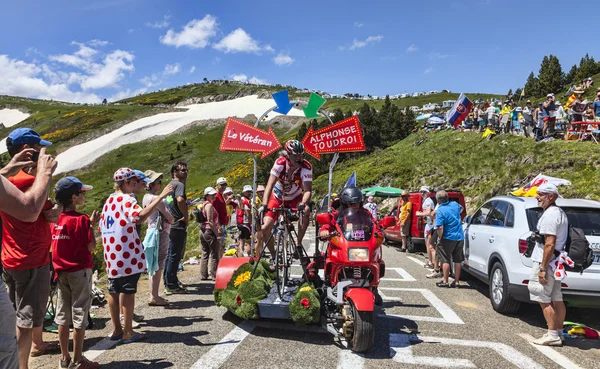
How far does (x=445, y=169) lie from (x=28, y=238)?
75.4 feet

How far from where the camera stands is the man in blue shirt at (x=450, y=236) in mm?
7922

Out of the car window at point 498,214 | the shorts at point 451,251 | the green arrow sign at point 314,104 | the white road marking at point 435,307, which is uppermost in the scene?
the green arrow sign at point 314,104

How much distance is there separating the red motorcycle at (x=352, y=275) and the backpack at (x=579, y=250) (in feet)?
7.91

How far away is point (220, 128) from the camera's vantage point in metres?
75.9

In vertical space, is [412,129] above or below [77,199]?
above

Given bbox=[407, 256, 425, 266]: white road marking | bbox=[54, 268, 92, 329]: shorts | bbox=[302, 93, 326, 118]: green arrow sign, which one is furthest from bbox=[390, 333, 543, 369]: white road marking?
bbox=[407, 256, 425, 266]: white road marking

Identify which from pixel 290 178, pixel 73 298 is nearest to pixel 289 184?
pixel 290 178

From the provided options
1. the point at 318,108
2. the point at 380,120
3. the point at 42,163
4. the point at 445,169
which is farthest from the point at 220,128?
the point at 42,163

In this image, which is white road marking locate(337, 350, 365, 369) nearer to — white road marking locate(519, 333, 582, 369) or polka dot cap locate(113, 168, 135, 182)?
white road marking locate(519, 333, 582, 369)

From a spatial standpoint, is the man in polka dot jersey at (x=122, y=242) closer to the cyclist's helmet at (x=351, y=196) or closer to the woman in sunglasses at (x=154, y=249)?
the woman in sunglasses at (x=154, y=249)

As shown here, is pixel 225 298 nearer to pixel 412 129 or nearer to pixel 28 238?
pixel 28 238

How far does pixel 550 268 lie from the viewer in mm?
4977

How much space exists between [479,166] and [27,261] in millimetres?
21370

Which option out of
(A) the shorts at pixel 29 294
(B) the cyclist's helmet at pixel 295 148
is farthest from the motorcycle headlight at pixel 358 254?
(A) the shorts at pixel 29 294
